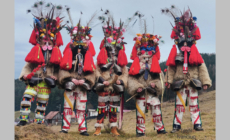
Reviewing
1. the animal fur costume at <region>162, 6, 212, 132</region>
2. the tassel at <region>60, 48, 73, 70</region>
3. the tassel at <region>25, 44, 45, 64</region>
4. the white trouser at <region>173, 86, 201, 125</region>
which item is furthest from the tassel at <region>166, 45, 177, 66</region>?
the tassel at <region>25, 44, 45, 64</region>

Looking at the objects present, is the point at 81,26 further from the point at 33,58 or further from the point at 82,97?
the point at 82,97

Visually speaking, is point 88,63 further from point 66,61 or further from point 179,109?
point 179,109

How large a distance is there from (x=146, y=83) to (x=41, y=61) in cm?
276

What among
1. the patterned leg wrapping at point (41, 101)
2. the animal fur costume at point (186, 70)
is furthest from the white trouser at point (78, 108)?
the animal fur costume at point (186, 70)

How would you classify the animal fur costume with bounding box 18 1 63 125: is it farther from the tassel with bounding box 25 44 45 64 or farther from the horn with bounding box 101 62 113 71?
the horn with bounding box 101 62 113 71

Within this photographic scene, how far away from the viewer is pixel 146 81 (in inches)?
247

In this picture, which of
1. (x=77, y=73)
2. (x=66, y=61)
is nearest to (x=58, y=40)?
(x=66, y=61)

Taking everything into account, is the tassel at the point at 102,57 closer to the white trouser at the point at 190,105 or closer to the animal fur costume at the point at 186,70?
the animal fur costume at the point at 186,70

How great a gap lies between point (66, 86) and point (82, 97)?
534mm

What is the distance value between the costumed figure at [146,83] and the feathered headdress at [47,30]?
2.07m

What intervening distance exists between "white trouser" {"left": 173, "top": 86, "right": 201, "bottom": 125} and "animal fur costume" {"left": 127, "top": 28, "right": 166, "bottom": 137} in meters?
0.46

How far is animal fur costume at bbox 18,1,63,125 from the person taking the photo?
19.6ft

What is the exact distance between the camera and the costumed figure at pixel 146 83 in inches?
Result: 242

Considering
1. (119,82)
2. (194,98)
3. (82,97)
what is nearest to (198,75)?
(194,98)
